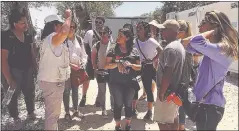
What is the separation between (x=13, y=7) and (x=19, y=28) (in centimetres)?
114

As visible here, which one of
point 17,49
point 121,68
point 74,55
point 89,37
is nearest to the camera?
point 121,68

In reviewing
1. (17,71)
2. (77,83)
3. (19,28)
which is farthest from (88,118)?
(19,28)

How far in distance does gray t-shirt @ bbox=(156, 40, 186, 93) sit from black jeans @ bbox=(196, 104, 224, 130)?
472 millimetres

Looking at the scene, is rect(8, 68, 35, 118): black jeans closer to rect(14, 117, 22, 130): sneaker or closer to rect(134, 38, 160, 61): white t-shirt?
rect(14, 117, 22, 130): sneaker

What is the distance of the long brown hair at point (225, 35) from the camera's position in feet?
9.73

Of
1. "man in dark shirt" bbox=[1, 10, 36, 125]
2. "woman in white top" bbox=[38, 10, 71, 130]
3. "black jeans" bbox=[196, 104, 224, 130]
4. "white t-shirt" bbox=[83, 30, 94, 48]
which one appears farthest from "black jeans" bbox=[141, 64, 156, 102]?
"black jeans" bbox=[196, 104, 224, 130]

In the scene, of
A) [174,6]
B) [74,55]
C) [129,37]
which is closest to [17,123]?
[74,55]

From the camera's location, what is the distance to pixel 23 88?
5.14 meters

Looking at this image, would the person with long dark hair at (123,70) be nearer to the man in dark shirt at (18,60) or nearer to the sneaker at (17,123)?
the man in dark shirt at (18,60)

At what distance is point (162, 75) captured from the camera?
139 inches

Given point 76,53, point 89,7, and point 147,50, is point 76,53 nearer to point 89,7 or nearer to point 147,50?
point 147,50

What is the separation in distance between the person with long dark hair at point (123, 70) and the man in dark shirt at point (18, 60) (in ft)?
3.99

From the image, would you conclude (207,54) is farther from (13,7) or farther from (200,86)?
(13,7)

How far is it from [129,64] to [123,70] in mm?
120
